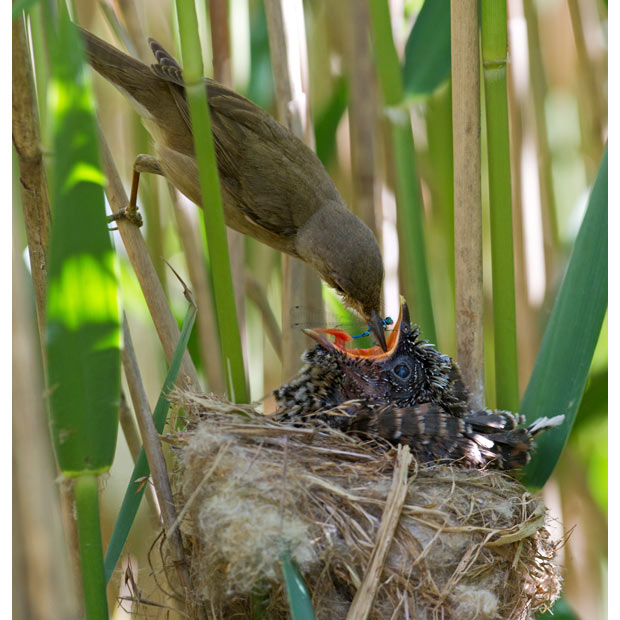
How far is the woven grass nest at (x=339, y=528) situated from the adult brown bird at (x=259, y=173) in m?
0.64

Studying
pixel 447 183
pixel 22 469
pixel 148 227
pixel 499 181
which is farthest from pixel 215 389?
pixel 22 469

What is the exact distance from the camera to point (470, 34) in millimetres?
1422

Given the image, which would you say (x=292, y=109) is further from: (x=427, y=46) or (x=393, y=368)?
(x=393, y=368)

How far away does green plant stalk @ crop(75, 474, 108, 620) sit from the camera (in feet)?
3.29

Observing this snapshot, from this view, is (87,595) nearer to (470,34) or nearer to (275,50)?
(470,34)

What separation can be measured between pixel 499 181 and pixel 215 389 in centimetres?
96

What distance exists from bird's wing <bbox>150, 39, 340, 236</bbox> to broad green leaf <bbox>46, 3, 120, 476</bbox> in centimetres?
103

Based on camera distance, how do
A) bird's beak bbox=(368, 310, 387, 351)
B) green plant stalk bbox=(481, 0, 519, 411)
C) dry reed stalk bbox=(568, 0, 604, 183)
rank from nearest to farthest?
1. green plant stalk bbox=(481, 0, 519, 411)
2. bird's beak bbox=(368, 310, 387, 351)
3. dry reed stalk bbox=(568, 0, 604, 183)

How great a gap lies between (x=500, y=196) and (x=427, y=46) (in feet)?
1.34

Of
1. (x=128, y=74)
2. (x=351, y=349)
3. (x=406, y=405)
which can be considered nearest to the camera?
(x=406, y=405)

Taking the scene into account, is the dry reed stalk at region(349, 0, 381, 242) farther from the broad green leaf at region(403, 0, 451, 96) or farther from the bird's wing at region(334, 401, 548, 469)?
the bird's wing at region(334, 401, 548, 469)

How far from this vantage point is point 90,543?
3.29ft

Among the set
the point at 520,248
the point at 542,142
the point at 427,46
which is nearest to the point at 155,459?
the point at 427,46

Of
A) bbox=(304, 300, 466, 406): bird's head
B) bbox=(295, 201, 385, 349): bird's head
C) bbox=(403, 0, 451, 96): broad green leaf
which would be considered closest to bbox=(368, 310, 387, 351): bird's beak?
bbox=(295, 201, 385, 349): bird's head
